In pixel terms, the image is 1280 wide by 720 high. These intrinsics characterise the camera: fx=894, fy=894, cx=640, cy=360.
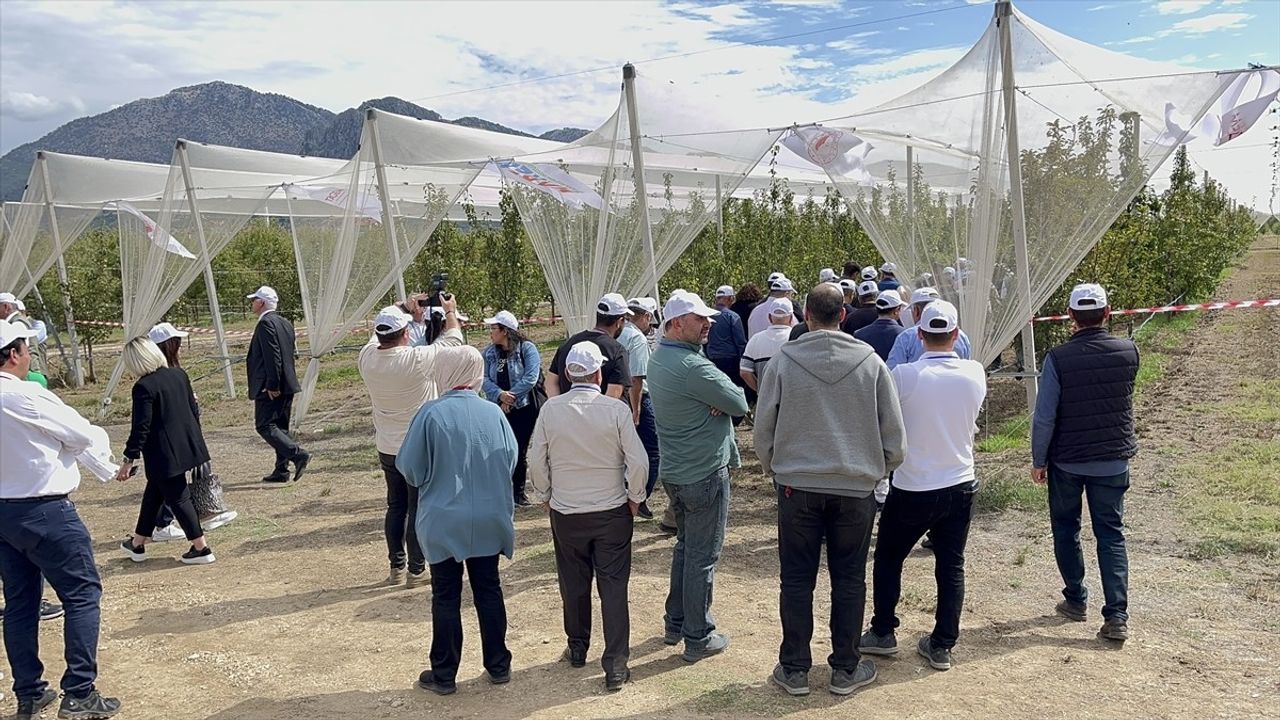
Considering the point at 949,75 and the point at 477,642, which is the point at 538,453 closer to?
the point at 477,642

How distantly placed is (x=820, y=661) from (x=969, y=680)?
71 cm

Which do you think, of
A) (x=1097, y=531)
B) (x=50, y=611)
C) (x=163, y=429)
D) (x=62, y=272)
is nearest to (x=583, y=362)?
(x=1097, y=531)

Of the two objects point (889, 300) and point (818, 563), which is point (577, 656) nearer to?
point (818, 563)

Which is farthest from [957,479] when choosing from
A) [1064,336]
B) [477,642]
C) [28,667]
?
[1064,336]

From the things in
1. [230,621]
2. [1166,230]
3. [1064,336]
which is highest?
[1166,230]

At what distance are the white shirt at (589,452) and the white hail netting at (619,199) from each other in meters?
4.89

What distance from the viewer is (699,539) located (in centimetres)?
454

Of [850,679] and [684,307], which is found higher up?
[684,307]

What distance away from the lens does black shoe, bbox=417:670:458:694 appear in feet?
14.5

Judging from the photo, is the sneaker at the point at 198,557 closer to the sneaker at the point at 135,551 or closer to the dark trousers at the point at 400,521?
the sneaker at the point at 135,551

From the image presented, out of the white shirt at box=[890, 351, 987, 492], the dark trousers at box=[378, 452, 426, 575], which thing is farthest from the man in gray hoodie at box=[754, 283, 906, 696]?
the dark trousers at box=[378, 452, 426, 575]

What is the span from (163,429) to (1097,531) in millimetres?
5970

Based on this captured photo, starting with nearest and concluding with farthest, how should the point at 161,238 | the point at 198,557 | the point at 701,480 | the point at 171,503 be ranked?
the point at 701,480 → the point at 171,503 → the point at 198,557 → the point at 161,238

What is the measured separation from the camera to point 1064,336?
11938mm
